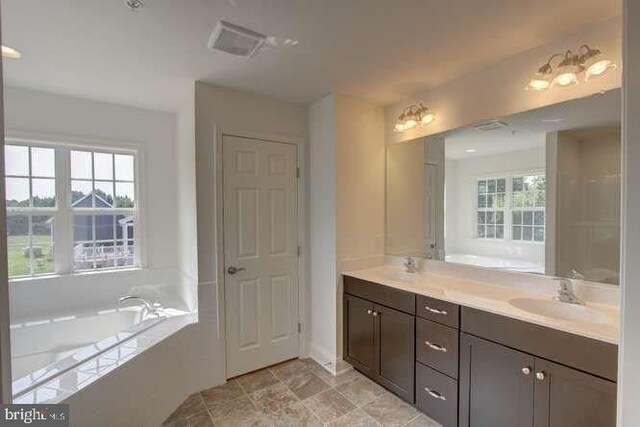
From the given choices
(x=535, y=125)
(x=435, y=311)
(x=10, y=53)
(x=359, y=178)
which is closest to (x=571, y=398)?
(x=435, y=311)

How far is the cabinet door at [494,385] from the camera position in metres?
1.53

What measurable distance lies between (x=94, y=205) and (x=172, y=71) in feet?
5.57

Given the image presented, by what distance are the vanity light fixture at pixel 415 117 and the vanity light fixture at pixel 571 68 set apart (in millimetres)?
785

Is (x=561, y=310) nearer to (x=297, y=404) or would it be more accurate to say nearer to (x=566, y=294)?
(x=566, y=294)

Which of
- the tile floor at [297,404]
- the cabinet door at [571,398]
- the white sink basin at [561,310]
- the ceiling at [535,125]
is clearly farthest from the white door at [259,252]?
the cabinet door at [571,398]

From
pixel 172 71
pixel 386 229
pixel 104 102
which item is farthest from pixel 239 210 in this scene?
pixel 104 102

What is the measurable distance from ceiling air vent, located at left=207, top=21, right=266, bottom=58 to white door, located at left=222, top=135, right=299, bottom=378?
2.63ft

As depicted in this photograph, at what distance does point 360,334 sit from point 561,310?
55.2 inches

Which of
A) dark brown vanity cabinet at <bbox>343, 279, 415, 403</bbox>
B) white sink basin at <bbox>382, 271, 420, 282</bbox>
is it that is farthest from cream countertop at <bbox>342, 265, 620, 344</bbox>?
dark brown vanity cabinet at <bbox>343, 279, 415, 403</bbox>

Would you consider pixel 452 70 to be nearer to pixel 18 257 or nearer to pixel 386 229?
pixel 386 229

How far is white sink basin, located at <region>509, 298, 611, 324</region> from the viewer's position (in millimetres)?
1550

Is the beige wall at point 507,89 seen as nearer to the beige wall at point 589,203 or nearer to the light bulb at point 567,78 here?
the light bulb at point 567,78

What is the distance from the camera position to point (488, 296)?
6.26 feet

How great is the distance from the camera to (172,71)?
2.17 meters
